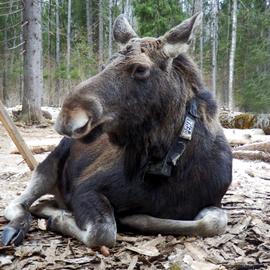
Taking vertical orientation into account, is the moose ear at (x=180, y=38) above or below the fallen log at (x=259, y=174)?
above

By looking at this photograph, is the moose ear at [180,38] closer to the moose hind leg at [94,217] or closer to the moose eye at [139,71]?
the moose eye at [139,71]

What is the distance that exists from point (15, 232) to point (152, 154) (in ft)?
3.83

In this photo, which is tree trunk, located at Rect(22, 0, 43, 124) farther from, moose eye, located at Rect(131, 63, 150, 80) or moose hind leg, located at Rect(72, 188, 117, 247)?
Answer: moose eye, located at Rect(131, 63, 150, 80)

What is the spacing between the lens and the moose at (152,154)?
329cm

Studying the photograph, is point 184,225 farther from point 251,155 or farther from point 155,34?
point 155,34

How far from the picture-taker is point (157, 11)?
23.8 metres

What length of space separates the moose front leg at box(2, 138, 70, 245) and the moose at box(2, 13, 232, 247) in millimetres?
17

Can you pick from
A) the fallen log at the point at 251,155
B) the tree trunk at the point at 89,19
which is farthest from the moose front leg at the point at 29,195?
the tree trunk at the point at 89,19

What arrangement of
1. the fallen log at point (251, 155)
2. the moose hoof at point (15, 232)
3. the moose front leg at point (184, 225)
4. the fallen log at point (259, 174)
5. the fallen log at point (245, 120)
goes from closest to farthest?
the moose hoof at point (15, 232) < the moose front leg at point (184, 225) < the fallen log at point (259, 174) < the fallen log at point (251, 155) < the fallen log at point (245, 120)

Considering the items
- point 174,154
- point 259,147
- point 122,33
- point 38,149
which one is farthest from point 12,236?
point 259,147

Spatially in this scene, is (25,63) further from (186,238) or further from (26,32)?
(186,238)

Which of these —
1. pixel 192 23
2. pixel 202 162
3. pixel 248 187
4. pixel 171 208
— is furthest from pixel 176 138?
pixel 248 187

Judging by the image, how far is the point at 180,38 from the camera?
11.3 ft

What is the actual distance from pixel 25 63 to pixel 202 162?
467 inches
